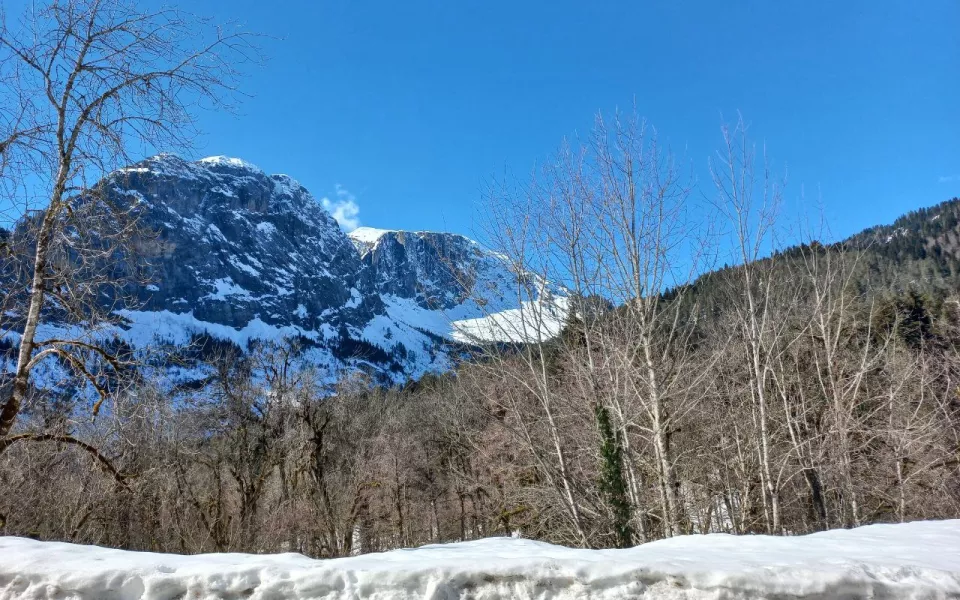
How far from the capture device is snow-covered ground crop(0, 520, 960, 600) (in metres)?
2.57

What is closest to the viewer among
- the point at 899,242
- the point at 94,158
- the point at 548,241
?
the point at 94,158

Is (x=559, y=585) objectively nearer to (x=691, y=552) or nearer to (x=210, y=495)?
(x=691, y=552)

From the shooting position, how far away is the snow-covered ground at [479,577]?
2566 millimetres

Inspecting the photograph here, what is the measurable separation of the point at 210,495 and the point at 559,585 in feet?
70.5

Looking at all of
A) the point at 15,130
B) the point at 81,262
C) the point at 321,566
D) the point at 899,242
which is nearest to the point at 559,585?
the point at 321,566

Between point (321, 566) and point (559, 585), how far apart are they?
3.90 ft

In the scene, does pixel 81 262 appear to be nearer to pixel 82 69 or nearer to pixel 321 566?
pixel 82 69

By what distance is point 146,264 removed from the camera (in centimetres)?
523

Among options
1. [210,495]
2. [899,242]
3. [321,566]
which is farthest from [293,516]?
[899,242]

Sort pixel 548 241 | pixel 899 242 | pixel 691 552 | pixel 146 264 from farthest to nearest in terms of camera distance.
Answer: pixel 899 242, pixel 548 241, pixel 146 264, pixel 691 552

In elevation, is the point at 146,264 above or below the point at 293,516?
above

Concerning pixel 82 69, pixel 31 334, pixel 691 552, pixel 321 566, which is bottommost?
pixel 691 552

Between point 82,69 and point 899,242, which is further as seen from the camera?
point 899,242

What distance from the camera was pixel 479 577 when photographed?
2.62m
